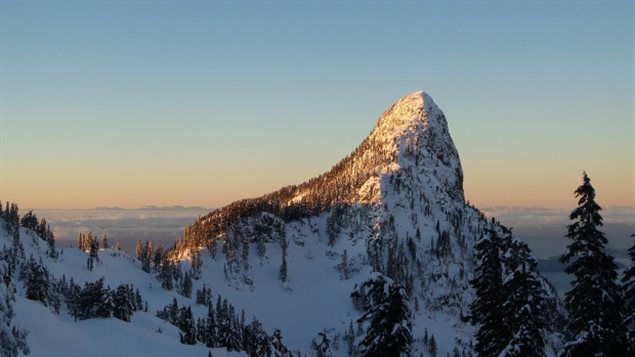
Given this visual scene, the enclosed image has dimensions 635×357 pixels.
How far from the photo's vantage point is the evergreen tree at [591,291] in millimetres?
31656

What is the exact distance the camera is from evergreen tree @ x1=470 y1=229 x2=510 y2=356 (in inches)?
1476

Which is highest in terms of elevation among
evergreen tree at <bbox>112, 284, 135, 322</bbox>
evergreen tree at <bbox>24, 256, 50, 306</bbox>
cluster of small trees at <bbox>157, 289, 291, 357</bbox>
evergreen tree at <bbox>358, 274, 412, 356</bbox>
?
evergreen tree at <bbox>358, 274, 412, 356</bbox>

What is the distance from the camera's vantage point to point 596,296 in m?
31.7

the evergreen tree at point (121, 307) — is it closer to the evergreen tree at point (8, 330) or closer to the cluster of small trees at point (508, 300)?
the cluster of small trees at point (508, 300)

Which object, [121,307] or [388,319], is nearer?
[388,319]

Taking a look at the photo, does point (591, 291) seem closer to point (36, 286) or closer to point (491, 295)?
point (491, 295)

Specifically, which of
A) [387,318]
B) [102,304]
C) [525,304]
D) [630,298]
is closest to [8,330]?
[387,318]

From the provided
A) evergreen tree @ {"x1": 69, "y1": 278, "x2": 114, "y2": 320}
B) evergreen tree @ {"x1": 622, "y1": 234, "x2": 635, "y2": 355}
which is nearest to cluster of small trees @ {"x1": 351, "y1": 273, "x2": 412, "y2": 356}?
evergreen tree @ {"x1": 622, "y1": 234, "x2": 635, "y2": 355}

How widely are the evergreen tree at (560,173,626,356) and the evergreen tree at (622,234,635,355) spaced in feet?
1.21

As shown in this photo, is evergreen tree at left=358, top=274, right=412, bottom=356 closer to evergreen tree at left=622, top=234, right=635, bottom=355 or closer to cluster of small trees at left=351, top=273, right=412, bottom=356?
cluster of small trees at left=351, top=273, right=412, bottom=356

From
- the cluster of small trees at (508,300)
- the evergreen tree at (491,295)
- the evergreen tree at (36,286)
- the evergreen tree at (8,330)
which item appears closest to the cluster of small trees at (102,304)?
the evergreen tree at (36,286)

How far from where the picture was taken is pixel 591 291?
31.8 m

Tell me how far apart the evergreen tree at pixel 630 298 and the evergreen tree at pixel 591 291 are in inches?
14.5

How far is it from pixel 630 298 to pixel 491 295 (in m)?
7.94
